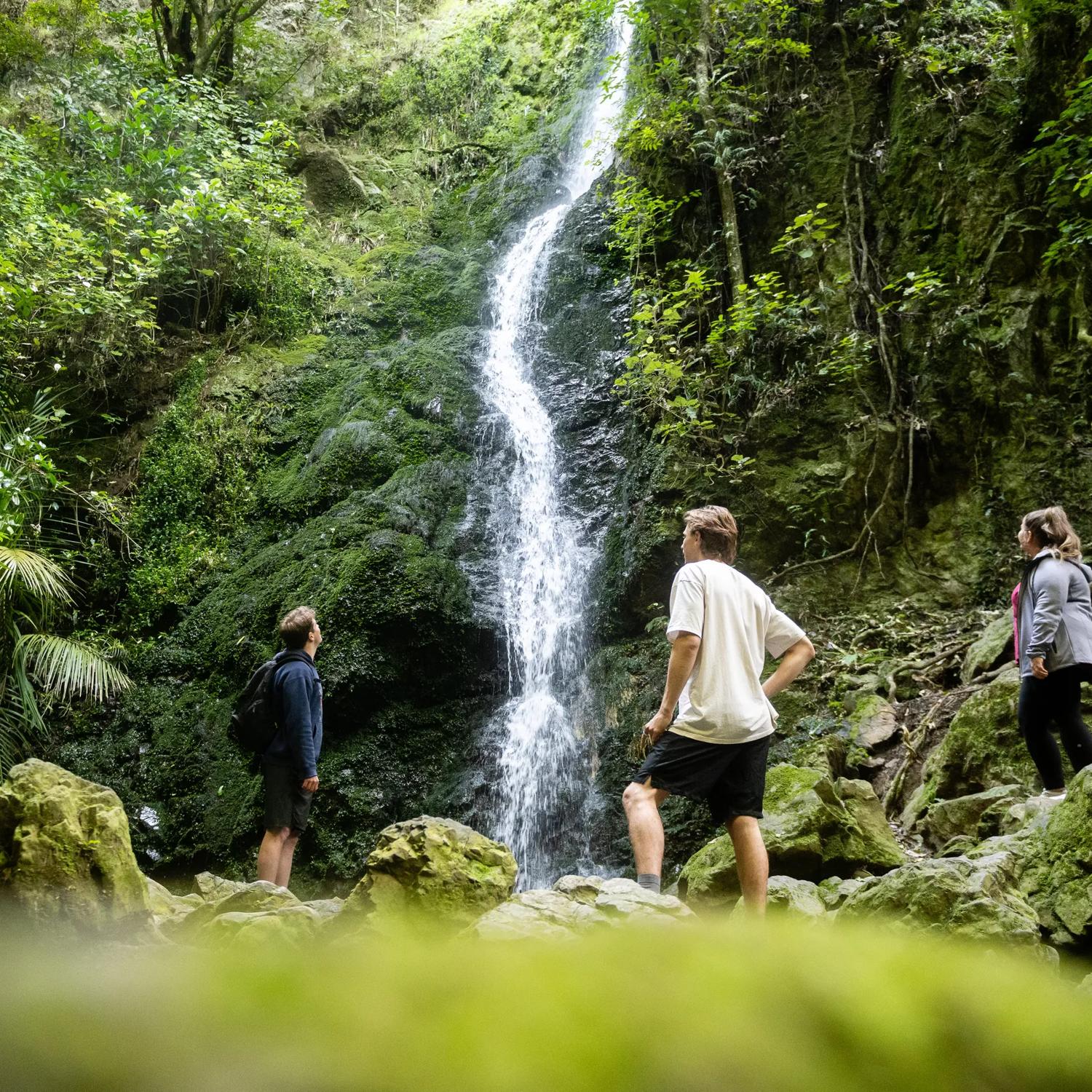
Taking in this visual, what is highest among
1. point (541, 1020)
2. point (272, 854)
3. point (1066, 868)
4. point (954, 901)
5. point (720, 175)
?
point (720, 175)

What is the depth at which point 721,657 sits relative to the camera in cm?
319

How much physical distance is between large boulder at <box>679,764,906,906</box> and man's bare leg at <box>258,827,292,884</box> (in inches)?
100

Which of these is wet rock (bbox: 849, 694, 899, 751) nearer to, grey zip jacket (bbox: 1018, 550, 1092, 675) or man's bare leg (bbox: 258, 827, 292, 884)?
grey zip jacket (bbox: 1018, 550, 1092, 675)

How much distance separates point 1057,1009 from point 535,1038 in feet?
1.22

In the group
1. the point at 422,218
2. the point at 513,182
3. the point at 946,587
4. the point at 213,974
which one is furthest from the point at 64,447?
the point at 213,974

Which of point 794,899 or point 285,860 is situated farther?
→ point 285,860

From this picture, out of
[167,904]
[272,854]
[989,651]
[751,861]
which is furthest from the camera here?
[989,651]

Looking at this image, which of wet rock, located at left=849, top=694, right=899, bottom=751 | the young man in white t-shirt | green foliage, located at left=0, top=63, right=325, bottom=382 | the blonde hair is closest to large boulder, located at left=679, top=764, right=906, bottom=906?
the young man in white t-shirt

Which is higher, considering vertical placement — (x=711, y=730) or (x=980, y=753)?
(x=711, y=730)

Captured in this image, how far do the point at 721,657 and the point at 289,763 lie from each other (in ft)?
10.0

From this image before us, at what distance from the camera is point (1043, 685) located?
4051 mm

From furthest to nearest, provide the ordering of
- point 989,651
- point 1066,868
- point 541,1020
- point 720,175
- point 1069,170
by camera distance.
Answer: point 720,175
point 1069,170
point 989,651
point 1066,868
point 541,1020

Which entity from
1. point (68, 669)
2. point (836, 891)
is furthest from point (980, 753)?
point (68, 669)

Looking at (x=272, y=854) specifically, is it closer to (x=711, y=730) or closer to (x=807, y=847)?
(x=711, y=730)
